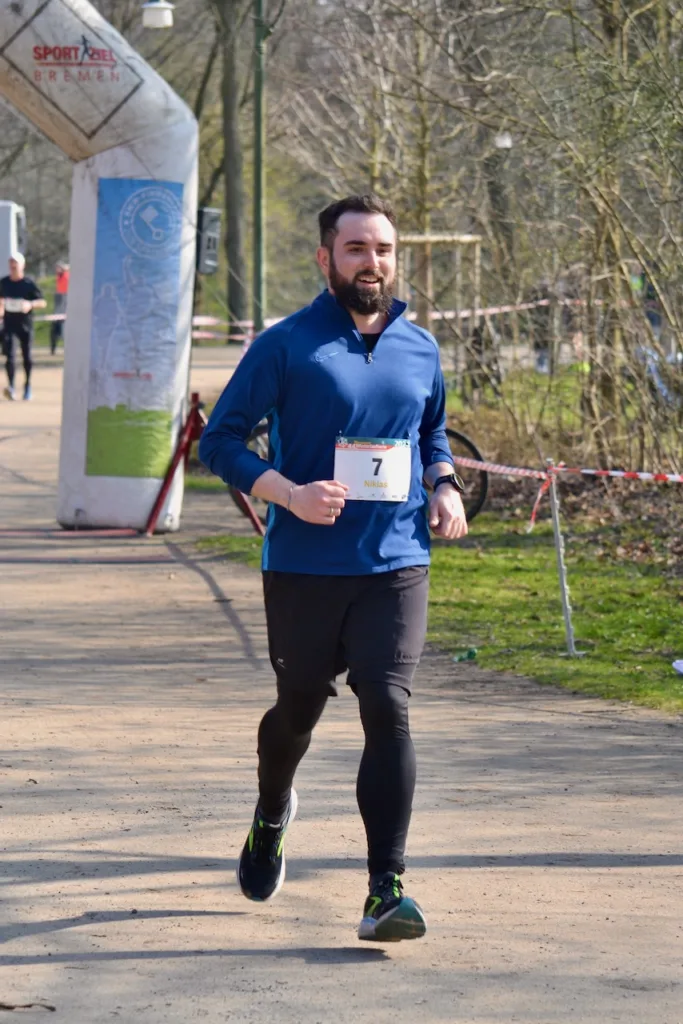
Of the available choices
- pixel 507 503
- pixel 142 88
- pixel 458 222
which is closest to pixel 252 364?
pixel 142 88

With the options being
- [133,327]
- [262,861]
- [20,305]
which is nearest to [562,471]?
[133,327]

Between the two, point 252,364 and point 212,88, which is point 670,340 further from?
point 212,88

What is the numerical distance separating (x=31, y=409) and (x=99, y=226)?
A: 38.5 ft

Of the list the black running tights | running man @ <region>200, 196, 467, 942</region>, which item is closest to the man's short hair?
running man @ <region>200, 196, 467, 942</region>

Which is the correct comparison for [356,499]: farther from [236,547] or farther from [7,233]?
[7,233]

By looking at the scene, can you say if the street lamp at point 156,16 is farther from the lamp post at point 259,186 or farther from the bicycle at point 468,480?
the bicycle at point 468,480

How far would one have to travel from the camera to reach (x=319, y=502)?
4.25 metres

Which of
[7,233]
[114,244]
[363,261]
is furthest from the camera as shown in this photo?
[7,233]

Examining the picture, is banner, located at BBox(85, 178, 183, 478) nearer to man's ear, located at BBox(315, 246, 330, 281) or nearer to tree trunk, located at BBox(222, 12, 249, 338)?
man's ear, located at BBox(315, 246, 330, 281)

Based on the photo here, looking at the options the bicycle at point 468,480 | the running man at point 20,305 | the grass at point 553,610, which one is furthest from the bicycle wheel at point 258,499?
the running man at point 20,305

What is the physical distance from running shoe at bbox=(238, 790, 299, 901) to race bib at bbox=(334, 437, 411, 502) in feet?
3.13

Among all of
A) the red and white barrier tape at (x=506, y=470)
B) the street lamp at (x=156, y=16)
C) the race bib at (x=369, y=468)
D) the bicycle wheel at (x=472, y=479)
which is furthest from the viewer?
the street lamp at (x=156, y=16)

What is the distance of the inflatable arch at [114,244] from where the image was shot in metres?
11.8

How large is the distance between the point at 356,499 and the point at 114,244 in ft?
26.9
